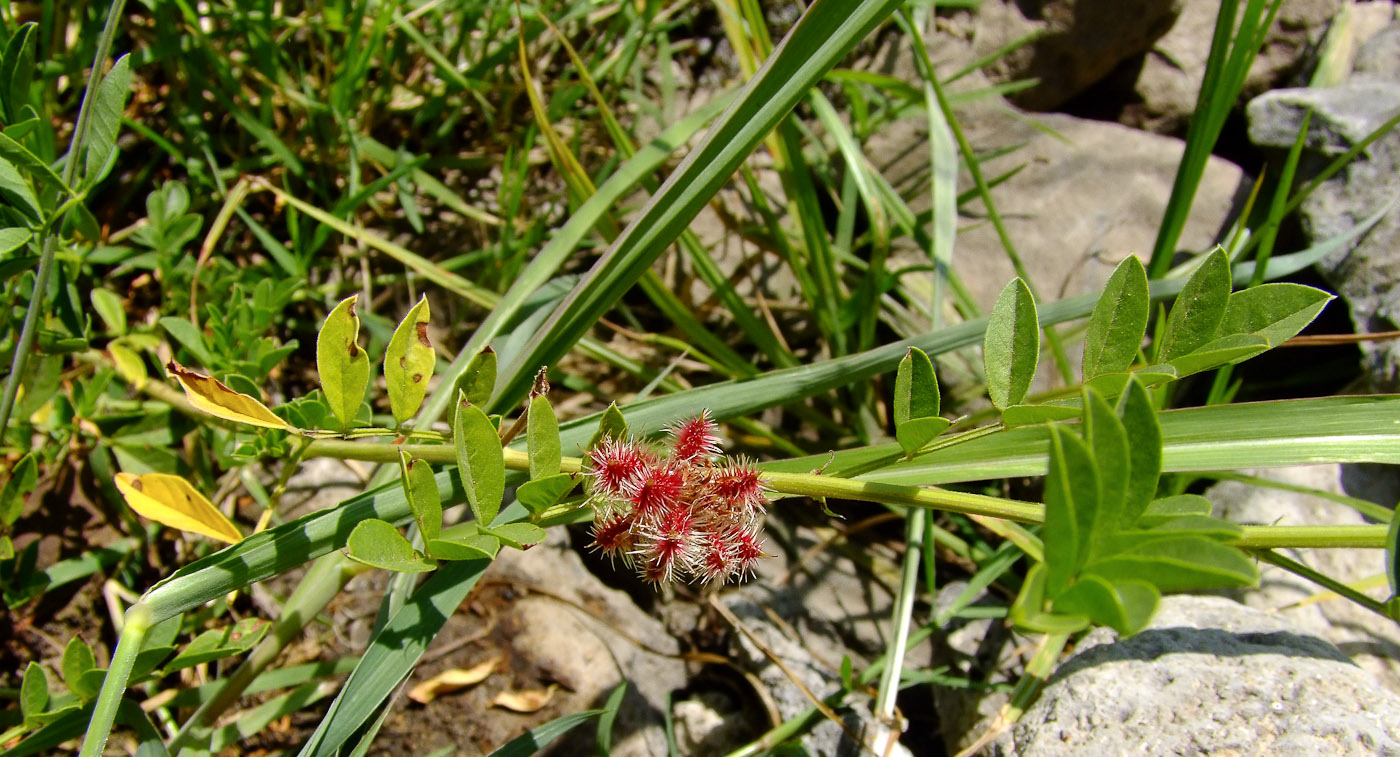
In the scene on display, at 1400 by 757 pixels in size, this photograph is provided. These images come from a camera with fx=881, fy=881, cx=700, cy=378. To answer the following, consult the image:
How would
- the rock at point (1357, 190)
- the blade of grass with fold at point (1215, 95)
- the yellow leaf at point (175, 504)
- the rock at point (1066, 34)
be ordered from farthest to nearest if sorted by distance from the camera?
the rock at point (1066, 34), the rock at point (1357, 190), the blade of grass with fold at point (1215, 95), the yellow leaf at point (175, 504)

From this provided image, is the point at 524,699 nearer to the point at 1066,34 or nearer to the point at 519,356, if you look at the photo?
→ the point at 519,356

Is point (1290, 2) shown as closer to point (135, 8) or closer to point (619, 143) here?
point (619, 143)

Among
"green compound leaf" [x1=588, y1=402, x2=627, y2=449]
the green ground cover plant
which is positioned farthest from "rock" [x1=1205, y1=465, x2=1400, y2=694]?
"green compound leaf" [x1=588, y1=402, x2=627, y2=449]

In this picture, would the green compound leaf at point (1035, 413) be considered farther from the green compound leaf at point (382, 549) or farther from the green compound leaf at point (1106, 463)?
the green compound leaf at point (382, 549)

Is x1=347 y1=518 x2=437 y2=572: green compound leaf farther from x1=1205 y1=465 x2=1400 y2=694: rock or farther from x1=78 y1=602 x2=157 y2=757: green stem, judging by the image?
x1=1205 y1=465 x2=1400 y2=694: rock

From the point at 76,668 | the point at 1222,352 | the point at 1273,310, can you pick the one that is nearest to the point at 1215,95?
the point at 1273,310

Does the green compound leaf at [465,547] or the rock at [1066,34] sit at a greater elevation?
the rock at [1066,34]

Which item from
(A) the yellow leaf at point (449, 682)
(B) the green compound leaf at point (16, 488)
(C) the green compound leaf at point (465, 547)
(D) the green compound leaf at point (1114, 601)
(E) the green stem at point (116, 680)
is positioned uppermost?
(D) the green compound leaf at point (1114, 601)

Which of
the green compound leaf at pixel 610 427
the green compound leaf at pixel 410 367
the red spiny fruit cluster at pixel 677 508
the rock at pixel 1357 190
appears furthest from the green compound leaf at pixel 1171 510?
the rock at pixel 1357 190
